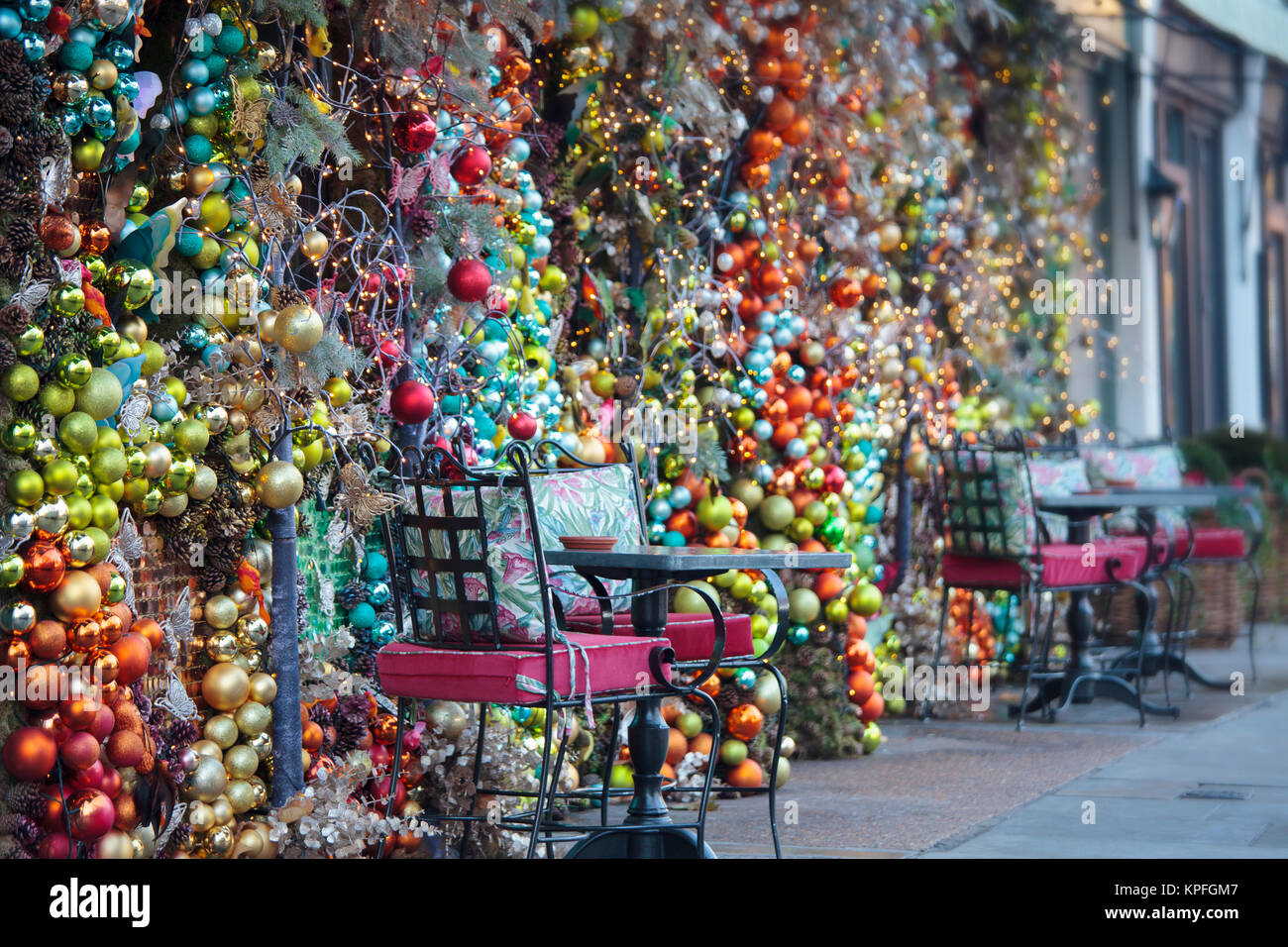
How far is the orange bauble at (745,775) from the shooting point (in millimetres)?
5141

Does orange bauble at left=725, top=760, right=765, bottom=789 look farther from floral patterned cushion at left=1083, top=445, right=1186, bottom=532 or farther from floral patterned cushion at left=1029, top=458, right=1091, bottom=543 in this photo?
floral patterned cushion at left=1083, top=445, right=1186, bottom=532

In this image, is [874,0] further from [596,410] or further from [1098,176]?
[1098,176]

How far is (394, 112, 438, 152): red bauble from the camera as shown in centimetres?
416

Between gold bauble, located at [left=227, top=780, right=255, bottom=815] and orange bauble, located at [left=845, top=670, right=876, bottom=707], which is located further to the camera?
orange bauble, located at [left=845, top=670, right=876, bottom=707]

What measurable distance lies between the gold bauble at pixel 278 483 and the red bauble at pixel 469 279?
72 cm

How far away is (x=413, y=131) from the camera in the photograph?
164 inches

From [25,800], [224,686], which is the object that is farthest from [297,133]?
[25,800]

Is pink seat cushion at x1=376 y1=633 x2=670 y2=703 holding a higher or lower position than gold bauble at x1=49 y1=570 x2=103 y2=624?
lower

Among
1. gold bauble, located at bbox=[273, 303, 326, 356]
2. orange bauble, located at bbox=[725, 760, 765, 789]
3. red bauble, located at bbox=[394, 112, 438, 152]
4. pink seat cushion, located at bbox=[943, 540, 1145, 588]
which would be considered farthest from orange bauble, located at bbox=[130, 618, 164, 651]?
pink seat cushion, located at bbox=[943, 540, 1145, 588]

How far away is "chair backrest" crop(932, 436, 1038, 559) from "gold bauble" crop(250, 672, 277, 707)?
326 cm

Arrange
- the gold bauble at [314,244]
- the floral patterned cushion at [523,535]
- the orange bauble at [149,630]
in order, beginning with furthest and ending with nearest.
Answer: the gold bauble at [314,244] < the floral patterned cushion at [523,535] < the orange bauble at [149,630]

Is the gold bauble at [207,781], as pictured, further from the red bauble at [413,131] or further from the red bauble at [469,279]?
the red bauble at [413,131]

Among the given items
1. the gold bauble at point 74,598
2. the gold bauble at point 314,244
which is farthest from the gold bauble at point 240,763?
the gold bauble at point 314,244
